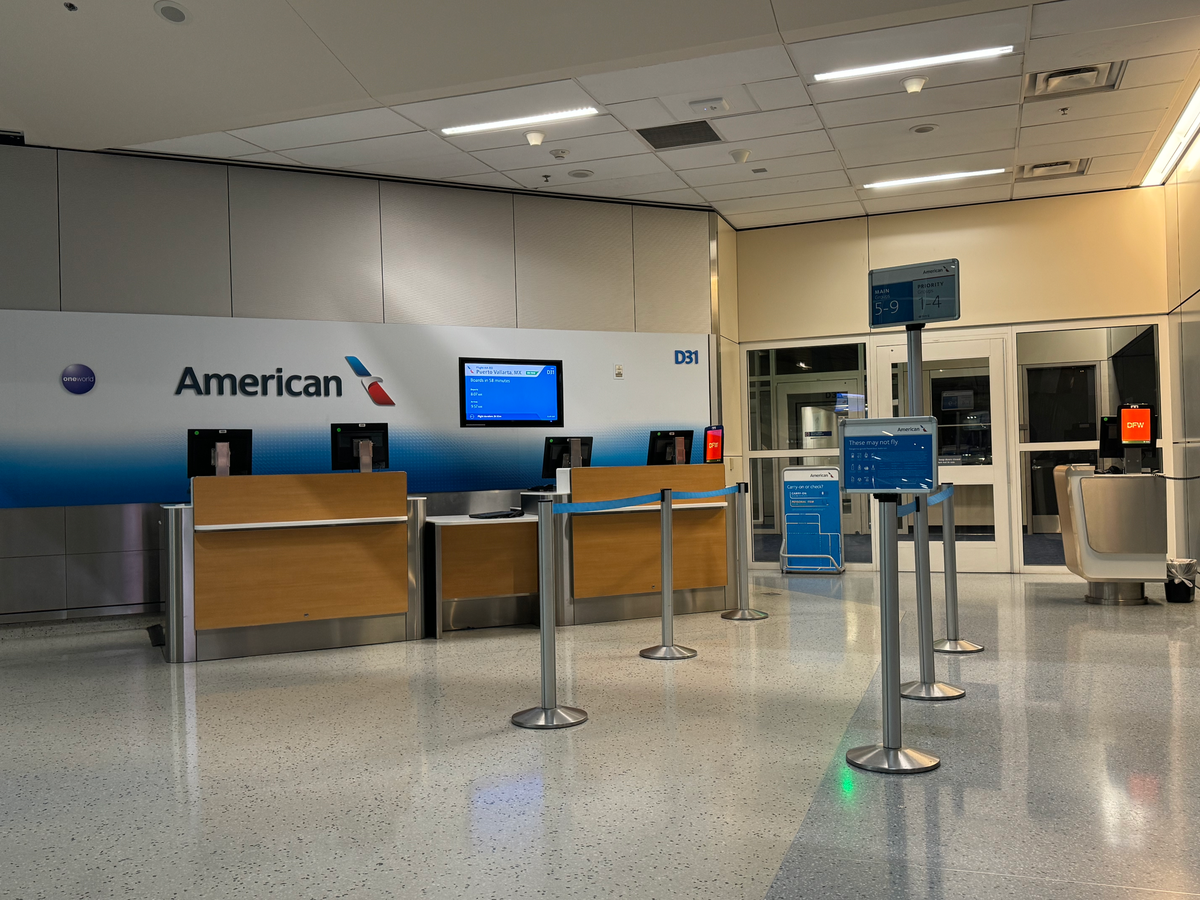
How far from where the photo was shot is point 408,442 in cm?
744

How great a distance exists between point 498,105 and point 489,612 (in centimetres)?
347

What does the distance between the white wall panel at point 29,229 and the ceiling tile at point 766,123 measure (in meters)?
4.82

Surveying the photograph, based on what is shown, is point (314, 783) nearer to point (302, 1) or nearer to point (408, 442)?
point (302, 1)

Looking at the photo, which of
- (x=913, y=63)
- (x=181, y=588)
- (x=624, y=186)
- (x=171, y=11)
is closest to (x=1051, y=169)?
(x=913, y=63)

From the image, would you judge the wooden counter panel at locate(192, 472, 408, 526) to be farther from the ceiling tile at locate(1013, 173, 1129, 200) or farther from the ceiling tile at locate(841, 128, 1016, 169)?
the ceiling tile at locate(1013, 173, 1129, 200)

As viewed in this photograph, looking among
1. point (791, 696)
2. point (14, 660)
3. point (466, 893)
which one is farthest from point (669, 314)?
point (466, 893)

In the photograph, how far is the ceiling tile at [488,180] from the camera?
7467 millimetres

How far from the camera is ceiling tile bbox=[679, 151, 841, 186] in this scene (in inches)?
286

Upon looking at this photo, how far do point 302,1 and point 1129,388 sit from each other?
765 cm

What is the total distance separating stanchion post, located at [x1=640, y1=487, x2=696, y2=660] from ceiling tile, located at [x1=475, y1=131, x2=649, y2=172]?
303 centimetres

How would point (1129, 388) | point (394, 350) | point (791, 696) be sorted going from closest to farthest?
point (791, 696)
point (394, 350)
point (1129, 388)

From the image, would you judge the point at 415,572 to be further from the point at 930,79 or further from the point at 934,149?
the point at 934,149

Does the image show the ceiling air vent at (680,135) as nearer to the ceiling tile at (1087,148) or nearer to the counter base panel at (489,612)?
the ceiling tile at (1087,148)

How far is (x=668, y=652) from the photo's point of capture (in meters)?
5.18
